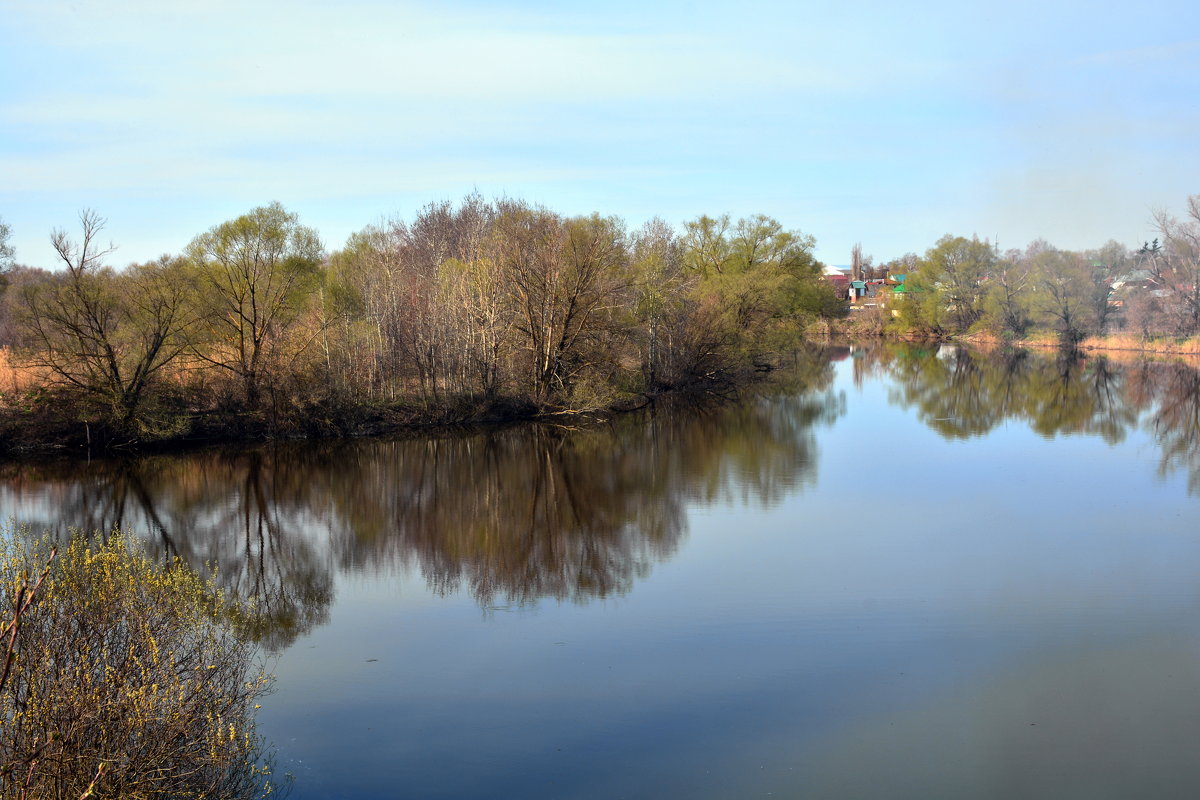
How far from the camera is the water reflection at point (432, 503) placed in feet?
39.2

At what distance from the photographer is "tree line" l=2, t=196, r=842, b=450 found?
2066cm

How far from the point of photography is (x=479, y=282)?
82.3 ft

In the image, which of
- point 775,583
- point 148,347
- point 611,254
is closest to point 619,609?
point 775,583

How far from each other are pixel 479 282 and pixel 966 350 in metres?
38.6

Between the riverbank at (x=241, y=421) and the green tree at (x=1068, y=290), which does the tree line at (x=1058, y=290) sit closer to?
the green tree at (x=1068, y=290)

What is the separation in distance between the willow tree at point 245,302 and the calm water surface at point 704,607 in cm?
251

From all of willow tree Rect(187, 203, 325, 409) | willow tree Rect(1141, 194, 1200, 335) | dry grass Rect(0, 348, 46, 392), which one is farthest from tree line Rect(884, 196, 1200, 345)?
dry grass Rect(0, 348, 46, 392)

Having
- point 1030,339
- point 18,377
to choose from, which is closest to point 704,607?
point 18,377

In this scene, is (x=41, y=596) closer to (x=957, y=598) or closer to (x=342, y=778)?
(x=342, y=778)

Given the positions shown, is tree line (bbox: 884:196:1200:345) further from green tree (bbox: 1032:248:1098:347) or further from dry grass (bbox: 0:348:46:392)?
dry grass (bbox: 0:348:46:392)

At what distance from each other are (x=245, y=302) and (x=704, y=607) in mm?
17150

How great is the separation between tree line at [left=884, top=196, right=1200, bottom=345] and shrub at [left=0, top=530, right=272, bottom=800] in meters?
50.2

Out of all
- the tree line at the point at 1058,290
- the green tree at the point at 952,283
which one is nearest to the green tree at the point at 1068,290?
the tree line at the point at 1058,290

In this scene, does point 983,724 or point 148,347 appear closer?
point 983,724
